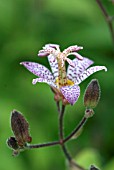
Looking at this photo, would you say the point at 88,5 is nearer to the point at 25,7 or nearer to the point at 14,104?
the point at 25,7

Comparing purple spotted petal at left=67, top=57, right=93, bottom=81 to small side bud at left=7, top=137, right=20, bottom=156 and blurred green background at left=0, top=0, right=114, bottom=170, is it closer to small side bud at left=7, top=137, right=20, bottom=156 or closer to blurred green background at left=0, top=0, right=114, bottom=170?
small side bud at left=7, top=137, right=20, bottom=156

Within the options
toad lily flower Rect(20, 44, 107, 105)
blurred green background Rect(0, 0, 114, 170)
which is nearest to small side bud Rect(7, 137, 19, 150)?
toad lily flower Rect(20, 44, 107, 105)

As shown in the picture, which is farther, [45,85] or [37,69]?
[45,85]

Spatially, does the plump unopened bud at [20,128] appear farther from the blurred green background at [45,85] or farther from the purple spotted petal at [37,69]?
the blurred green background at [45,85]

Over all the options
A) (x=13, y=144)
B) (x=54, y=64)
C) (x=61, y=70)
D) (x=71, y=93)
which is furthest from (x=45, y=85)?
(x=71, y=93)

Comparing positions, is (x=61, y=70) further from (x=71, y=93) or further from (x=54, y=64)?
(x=71, y=93)

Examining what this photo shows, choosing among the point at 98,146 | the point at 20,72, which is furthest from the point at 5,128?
the point at 98,146

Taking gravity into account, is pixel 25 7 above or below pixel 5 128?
above
